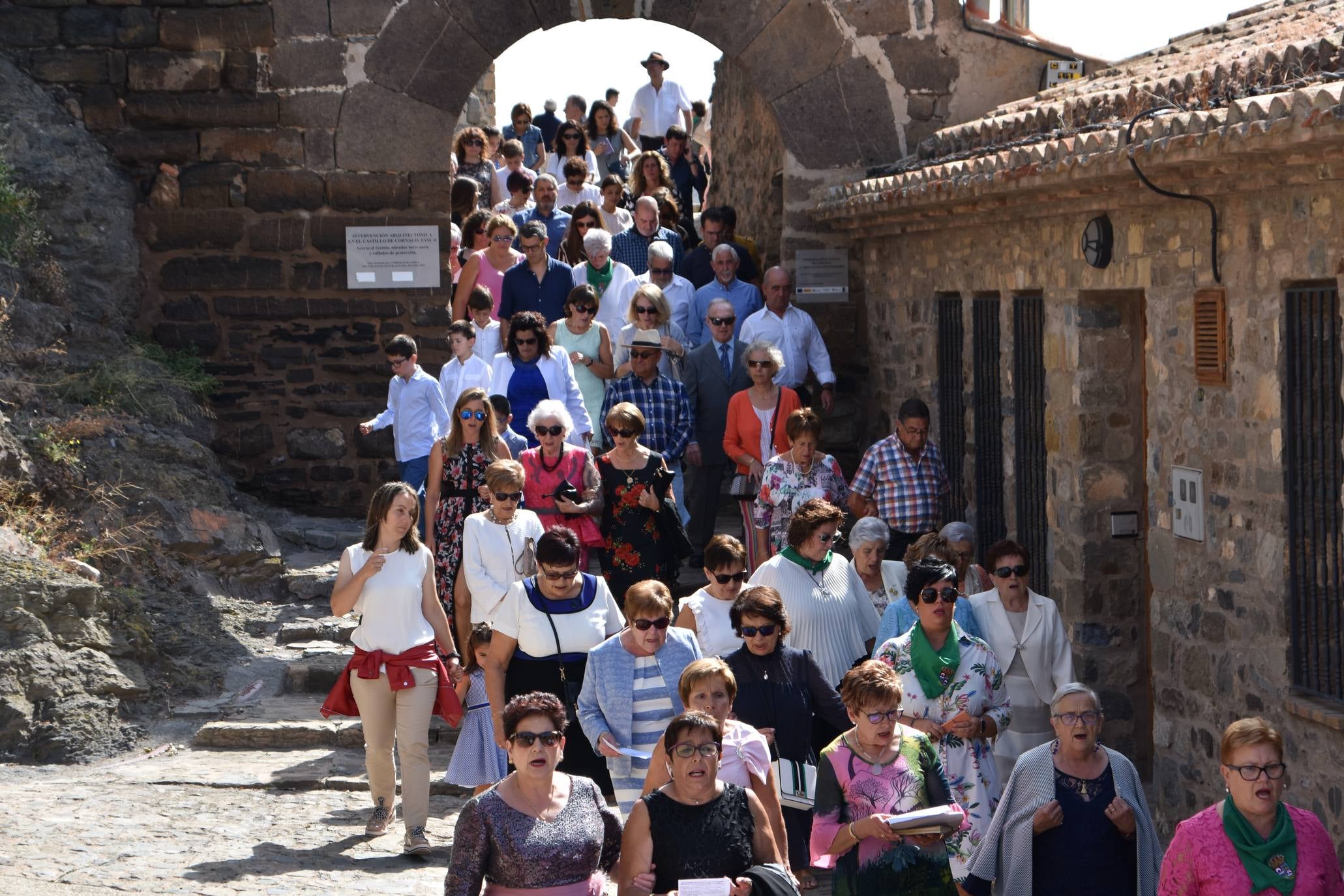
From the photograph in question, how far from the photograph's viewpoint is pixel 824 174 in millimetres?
12664

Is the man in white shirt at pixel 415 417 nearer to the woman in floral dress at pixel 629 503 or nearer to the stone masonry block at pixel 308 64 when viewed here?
the woman in floral dress at pixel 629 503

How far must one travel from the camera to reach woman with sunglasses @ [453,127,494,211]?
47.5 ft

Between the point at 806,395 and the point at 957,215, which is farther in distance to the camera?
the point at 806,395

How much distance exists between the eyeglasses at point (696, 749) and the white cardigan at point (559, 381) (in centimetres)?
487

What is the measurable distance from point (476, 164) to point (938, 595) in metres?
9.20

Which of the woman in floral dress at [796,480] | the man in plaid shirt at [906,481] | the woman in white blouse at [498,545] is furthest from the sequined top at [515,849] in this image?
the man in plaid shirt at [906,481]

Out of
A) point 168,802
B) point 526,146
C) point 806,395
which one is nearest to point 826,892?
point 168,802

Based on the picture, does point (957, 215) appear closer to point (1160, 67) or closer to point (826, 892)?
point (1160, 67)

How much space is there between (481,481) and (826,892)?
273 centimetres

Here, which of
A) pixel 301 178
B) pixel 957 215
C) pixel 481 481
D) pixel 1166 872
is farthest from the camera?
pixel 301 178

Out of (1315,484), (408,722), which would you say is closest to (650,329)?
(408,722)

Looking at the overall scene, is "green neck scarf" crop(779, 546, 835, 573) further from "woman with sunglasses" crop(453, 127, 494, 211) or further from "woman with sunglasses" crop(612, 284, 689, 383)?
"woman with sunglasses" crop(453, 127, 494, 211)

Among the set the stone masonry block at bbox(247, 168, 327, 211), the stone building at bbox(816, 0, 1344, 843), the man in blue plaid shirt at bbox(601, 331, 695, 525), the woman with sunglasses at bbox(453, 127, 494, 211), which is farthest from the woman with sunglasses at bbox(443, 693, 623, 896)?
the woman with sunglasses at bbox(453, 127, 494, 211)

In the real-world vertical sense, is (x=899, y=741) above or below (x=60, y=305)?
below
